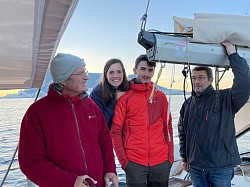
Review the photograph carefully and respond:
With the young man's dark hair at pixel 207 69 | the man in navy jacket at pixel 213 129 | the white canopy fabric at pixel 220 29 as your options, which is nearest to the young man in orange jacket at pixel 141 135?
the man in navy jacket at pixel 213 129

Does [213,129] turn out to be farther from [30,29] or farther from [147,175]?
[30,29]

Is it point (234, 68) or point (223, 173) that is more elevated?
point (234, 68)

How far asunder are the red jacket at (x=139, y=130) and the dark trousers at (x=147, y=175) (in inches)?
1.3

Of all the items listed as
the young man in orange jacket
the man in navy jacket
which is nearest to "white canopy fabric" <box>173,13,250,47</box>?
the man in navy jacket

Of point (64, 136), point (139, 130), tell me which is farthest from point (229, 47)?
point (64, 136)

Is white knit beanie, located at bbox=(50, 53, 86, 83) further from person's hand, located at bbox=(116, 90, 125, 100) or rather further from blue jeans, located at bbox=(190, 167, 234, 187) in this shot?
blue jeans, located at bbox=(190, 167, 234, 187)

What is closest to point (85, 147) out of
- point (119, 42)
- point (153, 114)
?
point (153, 114)

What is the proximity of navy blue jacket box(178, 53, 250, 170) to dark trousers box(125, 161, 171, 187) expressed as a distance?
262 mm

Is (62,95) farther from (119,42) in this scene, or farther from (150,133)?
(119,42)

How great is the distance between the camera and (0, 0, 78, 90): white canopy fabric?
918mm

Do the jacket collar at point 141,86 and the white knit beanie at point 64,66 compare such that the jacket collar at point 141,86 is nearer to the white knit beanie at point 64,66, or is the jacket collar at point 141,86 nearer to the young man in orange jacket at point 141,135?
the young man in orange jacket at point 141,135

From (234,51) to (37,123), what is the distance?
1.27m

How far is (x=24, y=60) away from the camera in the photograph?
1710mm

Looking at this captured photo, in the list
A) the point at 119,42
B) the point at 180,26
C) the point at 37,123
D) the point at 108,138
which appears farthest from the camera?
the point at 119,42
